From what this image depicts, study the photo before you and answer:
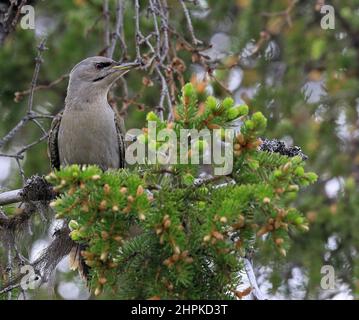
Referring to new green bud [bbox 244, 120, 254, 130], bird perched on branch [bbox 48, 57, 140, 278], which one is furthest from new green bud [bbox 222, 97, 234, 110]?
bird perched on branch [bbox 48, 57, 140, 278]

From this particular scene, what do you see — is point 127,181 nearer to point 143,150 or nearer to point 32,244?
point 143,150

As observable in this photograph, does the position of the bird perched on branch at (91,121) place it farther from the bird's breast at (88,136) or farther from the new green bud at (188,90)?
the new green bud at (188,90)

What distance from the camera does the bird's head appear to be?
6117mm

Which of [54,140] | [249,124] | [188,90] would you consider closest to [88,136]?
[54,140]

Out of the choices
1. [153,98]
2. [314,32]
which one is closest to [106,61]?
[153,98]

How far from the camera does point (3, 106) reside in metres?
7.75

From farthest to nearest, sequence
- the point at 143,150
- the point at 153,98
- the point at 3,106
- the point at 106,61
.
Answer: the point at 153,98 → the point at 3,106 → the point at 106,61 → the point at 143,150

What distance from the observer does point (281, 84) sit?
27.3 ft

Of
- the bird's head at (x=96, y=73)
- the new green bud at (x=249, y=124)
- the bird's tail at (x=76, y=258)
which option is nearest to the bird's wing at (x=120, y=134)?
the bird's head at (x=96, y=73)

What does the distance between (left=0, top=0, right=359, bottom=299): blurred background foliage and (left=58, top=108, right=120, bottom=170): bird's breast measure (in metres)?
0.90

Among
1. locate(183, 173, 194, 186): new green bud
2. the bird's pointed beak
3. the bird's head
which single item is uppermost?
locate(183, 173, 194, 186): new green bud

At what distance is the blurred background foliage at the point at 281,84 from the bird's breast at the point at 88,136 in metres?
0.90

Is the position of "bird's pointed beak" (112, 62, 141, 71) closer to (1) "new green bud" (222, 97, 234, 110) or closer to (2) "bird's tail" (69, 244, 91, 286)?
(2) "bird's tail" (69, 244, 91, 286)
